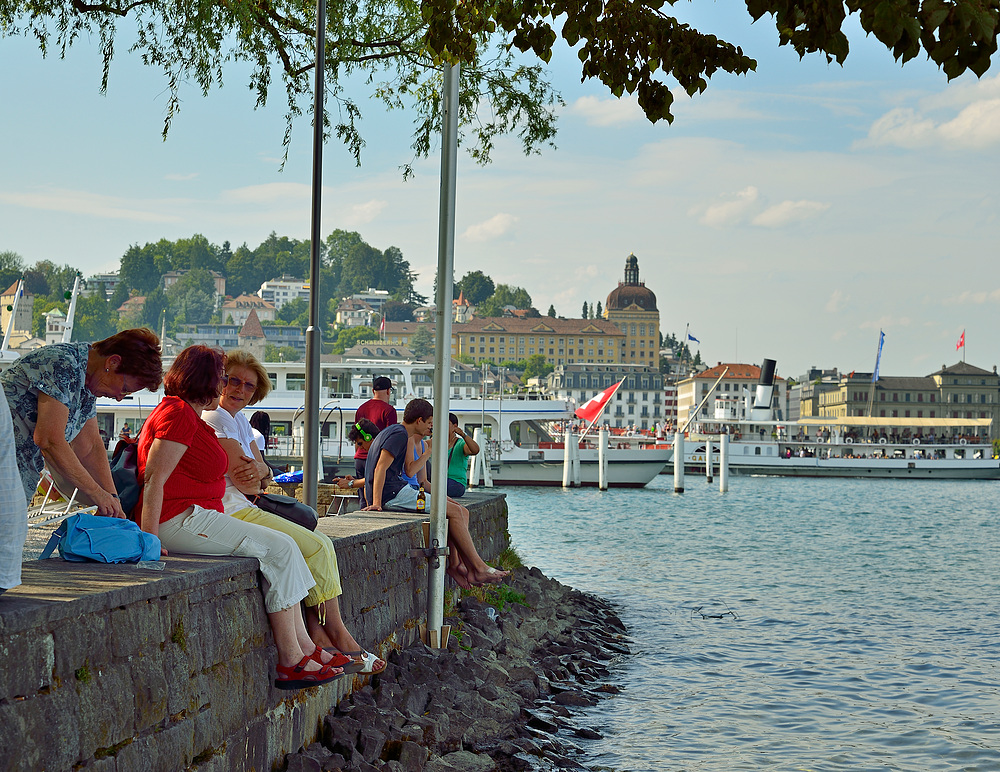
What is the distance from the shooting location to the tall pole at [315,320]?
8148 mm

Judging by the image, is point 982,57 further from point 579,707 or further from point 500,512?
point 500,512

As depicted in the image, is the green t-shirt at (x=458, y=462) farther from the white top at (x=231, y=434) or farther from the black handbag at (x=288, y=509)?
the black handbag at (x=288, y=509)

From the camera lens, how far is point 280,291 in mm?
186750

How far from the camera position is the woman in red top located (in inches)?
195

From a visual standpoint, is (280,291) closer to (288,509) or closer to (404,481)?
(404,481)

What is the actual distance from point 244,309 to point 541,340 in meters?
46.3

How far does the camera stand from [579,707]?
356 inches

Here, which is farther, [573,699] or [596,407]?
[596,407]

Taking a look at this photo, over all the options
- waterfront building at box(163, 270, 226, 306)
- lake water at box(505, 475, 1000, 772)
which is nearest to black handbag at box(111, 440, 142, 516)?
lake water at box(505, 475, 1000, 772)

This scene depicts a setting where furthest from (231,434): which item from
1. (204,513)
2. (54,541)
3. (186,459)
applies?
(54,541)

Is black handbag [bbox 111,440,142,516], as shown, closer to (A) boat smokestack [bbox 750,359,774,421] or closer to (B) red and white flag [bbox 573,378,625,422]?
(B) red and white flag [bbox 573,378,625,422]

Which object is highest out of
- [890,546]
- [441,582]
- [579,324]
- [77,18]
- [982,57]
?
[579,324]

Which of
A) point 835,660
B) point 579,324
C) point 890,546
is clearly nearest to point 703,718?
point 835,660

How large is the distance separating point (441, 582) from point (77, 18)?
619 centimetres
